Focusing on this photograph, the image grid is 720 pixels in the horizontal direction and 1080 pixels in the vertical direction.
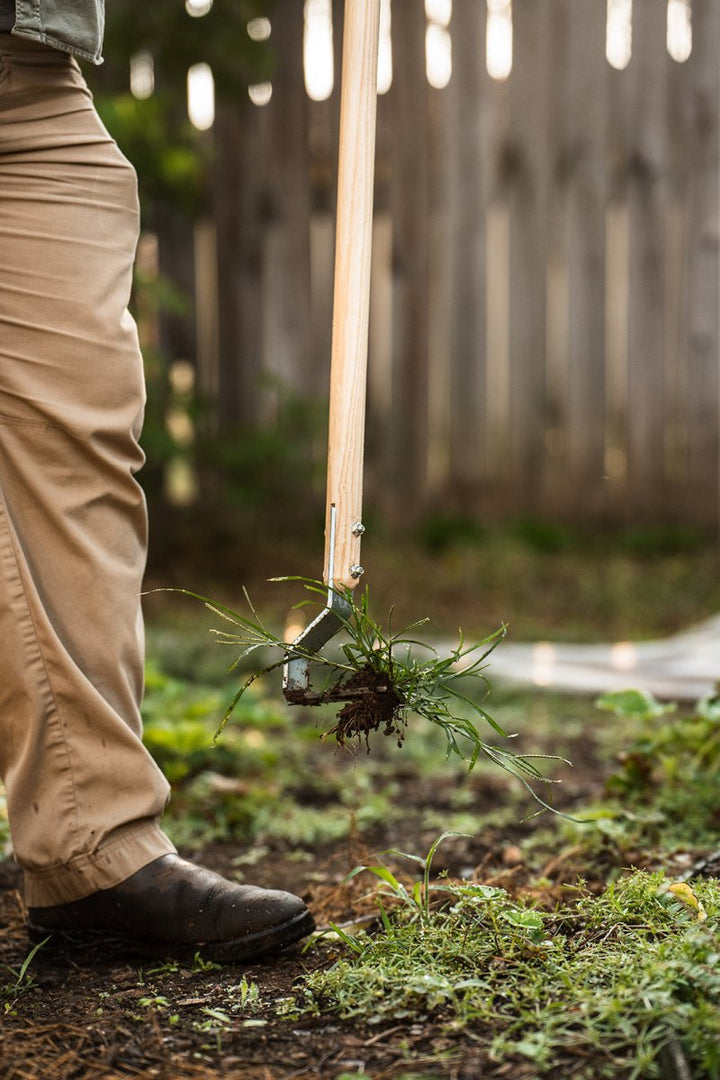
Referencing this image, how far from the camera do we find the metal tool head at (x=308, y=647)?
155cm

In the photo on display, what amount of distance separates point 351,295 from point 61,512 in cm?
53

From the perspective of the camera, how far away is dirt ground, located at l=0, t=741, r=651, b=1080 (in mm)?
1281

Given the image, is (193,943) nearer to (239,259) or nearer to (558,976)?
(558,976)

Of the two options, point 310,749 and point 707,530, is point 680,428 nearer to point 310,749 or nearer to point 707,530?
point 707,530

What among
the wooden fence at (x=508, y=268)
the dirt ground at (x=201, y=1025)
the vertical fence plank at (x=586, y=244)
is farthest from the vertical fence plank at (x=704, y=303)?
the dirt ground at (x=201, y=1025)

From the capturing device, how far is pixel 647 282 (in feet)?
16.7

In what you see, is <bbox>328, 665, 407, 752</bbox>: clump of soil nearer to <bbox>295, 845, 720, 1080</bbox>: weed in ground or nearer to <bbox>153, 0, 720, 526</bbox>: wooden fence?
<bbox>295, 845, 720, 1080</bbox>: weed in ground

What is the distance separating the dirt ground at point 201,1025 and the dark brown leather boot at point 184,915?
3cm

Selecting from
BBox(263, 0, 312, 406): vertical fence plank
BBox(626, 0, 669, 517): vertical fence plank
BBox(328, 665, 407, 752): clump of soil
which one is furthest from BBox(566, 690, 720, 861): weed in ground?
BBox(263, 0, 312, 406): vertical fence plank

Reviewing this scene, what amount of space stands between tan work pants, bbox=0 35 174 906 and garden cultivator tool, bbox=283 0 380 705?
319 mm

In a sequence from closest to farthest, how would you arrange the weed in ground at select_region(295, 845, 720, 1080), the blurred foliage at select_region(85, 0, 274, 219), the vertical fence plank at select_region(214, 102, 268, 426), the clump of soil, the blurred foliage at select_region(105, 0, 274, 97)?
1. the weed in ground at select_region(295, 845, 720, 1080)
2. the clump of soil
3. the blurred foliage at select_region(85, 0, 274, 219)
4. the blurred foliage at select_region(105, 0, 274, 97)
5. the vertical fence plank at select_region(214, 102, 268, 426)

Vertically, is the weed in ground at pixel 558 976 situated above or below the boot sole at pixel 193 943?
above

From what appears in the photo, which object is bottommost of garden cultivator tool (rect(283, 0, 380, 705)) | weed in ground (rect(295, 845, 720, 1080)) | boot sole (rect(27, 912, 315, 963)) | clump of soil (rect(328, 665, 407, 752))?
boot sole (rect(27, 912, 315, 963))

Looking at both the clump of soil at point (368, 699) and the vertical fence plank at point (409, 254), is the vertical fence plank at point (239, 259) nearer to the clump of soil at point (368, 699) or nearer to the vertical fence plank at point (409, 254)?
the vertical fence plank at point (409, 254)
